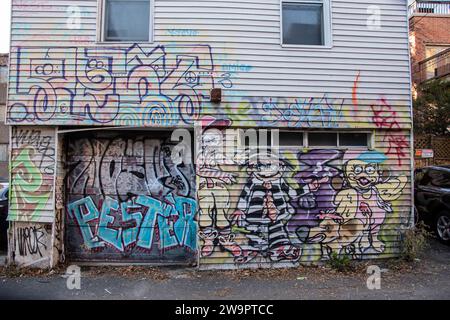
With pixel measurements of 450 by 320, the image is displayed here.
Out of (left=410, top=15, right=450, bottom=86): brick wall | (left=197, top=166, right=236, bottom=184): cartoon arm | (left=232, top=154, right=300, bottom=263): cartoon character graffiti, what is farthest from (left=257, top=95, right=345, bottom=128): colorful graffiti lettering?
(left=410, top=15, right=450, bottom=86): brick wall

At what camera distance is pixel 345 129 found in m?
6.38

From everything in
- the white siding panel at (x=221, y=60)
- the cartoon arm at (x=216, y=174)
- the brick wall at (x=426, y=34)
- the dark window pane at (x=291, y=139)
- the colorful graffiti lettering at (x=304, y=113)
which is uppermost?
the brick wall at (x=426, y=34)

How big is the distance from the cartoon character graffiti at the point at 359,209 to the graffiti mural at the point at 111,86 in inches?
110

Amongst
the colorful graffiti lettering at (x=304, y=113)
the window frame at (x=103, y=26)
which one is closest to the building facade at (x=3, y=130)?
the window frame at (x=103, y=26)

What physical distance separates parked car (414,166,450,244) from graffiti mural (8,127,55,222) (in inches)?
306

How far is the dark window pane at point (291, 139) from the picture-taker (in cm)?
637

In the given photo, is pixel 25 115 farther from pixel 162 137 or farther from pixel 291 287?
pixel 291 287

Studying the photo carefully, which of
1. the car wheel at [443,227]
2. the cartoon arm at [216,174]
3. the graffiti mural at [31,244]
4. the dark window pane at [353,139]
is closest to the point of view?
the graffiti mural at [31,244]

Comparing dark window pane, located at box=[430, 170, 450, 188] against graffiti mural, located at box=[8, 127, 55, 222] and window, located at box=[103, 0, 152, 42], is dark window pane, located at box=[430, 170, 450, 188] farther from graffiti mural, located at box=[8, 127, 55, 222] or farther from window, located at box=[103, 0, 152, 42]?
graffiti mural, located at box=[8, 127, 55, 222]

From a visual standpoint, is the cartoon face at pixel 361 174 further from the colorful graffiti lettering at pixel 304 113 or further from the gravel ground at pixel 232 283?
the gravel ground at pixel 232 283

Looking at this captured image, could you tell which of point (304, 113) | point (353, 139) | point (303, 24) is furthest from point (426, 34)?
point (304, 113)

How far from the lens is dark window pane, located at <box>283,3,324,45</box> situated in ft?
21.4

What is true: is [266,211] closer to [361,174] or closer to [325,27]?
[361,174]

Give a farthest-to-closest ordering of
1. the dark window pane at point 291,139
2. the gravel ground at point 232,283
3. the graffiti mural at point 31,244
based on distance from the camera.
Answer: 1. the dark window pane at point 291,139
2. the graffiti mural at point 31,244
3. the gravel ground at point 232,283
